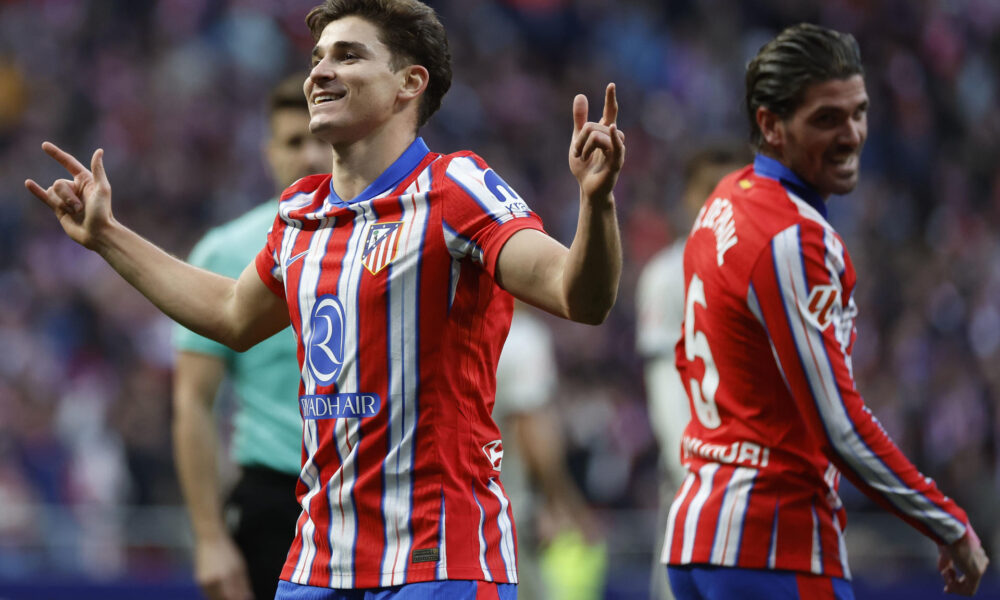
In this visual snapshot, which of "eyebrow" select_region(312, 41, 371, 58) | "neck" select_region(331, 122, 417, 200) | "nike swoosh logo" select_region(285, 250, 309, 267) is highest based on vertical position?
"eyebrow" select_region(312, 41, 371, 58)

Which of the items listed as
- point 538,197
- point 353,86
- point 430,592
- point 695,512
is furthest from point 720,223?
point 538,197

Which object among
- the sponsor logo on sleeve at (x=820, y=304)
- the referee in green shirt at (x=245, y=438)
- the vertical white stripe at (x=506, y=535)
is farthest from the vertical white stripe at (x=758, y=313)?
the referee in green shirt at (x=245, y=438)

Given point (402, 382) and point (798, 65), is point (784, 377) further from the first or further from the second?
point (402, 382)

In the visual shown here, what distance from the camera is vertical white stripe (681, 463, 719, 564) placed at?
148 inches

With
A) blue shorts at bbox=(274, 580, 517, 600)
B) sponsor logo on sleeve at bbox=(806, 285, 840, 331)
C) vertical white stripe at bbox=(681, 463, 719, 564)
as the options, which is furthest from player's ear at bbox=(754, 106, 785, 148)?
blue shorts at bbox=(274, 580, 517, 600)

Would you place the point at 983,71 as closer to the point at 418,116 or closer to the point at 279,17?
the point at 279,17

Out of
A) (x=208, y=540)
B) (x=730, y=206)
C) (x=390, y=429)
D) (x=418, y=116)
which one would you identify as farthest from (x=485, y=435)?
(x=208, y=540)

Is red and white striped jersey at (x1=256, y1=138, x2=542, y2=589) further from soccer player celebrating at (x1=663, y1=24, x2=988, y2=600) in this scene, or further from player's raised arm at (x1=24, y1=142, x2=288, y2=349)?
soccer player celebrating at (x1=663, y1=24, x2=988, y2=600)

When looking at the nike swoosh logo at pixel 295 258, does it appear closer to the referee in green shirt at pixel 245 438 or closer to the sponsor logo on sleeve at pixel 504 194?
the sponsor logo on sleeve at pixel 504 194

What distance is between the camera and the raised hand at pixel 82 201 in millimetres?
3613

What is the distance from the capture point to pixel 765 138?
3951 millimetres

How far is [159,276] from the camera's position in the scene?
3.65 m

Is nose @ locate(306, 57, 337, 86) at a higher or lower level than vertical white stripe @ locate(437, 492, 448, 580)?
higher

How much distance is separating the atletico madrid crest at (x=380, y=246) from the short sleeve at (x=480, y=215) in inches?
5.2
